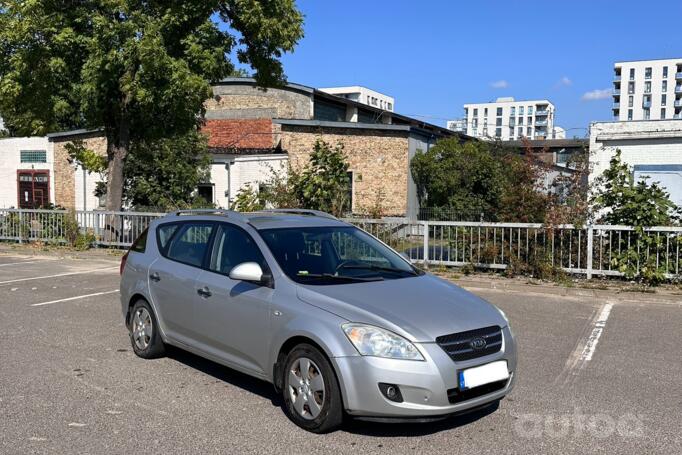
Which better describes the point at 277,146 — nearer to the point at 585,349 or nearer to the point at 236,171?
the point at 236,171

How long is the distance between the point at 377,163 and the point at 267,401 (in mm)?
19444

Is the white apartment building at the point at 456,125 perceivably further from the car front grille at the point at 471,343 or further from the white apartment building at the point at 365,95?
the car front grille at the point at 471,343

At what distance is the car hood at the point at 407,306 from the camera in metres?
4.16

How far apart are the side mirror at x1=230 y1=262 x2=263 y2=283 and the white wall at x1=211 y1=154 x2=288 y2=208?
19.8m

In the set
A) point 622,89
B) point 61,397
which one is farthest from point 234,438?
point 622,89

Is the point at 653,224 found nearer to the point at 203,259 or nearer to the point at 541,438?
the point at 541,438

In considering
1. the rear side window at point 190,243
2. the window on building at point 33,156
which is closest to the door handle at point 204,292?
the rear side window at point 190,243

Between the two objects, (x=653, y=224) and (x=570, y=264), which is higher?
(x=653, y=224)

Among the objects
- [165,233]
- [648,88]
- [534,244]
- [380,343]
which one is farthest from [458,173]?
[648,88]

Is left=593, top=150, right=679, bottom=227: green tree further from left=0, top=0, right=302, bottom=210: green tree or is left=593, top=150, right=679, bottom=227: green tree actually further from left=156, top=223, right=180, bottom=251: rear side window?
left=0, top=0, right=302, bottom=210: green tree

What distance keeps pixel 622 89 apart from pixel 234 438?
13814 centimetres

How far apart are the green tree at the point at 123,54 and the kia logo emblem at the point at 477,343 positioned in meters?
12.8

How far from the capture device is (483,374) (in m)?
4.23

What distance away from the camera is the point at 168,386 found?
543 cm
